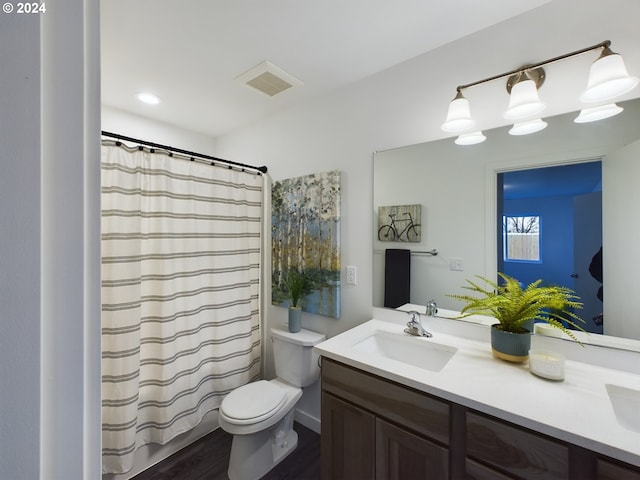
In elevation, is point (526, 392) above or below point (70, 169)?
below

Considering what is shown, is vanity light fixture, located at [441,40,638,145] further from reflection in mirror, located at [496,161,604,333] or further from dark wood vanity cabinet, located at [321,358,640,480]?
dark wood vanity cabinet, located at [321,358,640,480]

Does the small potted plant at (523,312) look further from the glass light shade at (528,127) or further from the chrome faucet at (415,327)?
the glass light shade at (528,127)

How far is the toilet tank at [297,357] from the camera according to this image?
1796 mm

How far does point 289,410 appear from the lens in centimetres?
167

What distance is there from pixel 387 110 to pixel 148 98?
1676mm

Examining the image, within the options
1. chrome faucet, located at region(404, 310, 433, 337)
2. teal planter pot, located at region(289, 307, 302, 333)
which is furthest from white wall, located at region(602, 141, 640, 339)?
teal planter pot, located at region(289, 307, 302, 333)

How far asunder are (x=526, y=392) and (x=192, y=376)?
1.81 metres

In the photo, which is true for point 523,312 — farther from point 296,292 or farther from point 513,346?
point 296,292

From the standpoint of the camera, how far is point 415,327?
143cm

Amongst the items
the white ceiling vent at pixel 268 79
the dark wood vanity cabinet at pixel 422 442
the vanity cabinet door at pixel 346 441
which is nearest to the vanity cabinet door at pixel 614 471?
the dark wood vanity cabinet at pixel 422 442

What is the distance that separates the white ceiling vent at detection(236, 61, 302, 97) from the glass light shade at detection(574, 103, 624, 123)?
147 cm

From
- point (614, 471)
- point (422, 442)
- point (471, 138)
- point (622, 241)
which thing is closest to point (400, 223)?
point (471, 138)

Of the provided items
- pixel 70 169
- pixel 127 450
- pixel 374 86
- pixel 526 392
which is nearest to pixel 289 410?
pixel 127 450

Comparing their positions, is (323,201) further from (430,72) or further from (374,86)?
(430,72)
